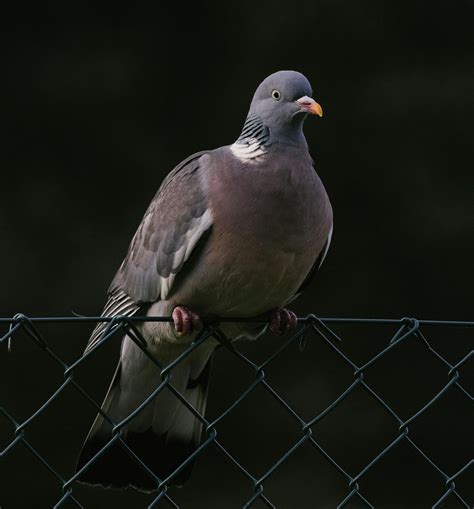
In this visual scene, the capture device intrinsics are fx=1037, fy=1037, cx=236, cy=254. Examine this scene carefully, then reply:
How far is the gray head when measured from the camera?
6.69 ft

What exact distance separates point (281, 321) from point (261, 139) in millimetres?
359

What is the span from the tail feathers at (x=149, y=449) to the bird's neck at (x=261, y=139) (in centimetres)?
50

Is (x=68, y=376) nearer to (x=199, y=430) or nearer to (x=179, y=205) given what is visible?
(x=179, y=205)

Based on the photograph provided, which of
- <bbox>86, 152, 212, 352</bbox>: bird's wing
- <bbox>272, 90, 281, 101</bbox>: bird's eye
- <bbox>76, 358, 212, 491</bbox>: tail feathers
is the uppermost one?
<bbox>272, 90, 281, 101</bbox>: bird's eye

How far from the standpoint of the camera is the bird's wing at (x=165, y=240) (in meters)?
1.96

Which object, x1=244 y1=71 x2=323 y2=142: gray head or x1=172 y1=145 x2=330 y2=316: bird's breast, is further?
x1=244 y1=71 x2=323 y2=142: gray head

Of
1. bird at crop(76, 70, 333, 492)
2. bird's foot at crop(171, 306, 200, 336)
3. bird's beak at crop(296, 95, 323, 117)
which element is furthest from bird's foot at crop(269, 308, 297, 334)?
bird's beak at crop(296, 95, 323, 117)

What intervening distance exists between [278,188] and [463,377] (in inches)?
55.5

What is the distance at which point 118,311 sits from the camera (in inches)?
82.8

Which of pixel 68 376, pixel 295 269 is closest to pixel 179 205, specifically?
pixel 295 269

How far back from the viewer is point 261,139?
6.68ft

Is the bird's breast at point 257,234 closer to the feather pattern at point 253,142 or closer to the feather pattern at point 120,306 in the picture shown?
the feather pattern at point 253,142

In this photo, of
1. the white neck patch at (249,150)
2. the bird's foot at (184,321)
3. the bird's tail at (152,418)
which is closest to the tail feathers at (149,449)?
the bird's tail at (152,418)

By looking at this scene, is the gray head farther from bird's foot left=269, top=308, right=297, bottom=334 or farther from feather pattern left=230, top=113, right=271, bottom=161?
bird's foot left=269, top=308, right=297, bottom=334
